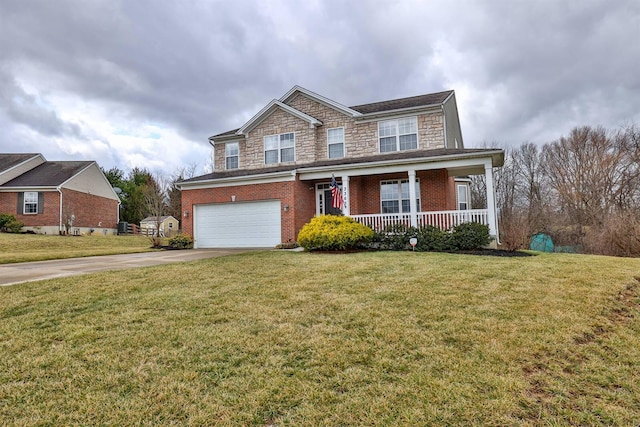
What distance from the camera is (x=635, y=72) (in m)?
21.0

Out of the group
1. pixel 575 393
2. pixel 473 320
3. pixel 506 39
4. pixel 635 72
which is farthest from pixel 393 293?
pixel 635 72

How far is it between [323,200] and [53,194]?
20659 millimetres

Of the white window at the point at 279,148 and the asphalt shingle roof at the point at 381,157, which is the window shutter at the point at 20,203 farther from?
the white window at the point at 279,148

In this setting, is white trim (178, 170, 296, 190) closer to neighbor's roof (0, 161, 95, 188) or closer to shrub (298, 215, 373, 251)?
shrub (298, 215, 373, 251)

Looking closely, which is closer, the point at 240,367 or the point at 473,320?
the point at 240,367

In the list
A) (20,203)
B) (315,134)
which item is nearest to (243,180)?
(315,134)

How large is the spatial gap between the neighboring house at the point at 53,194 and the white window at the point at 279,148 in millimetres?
16227

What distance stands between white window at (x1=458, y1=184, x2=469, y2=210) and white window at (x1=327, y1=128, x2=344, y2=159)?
8.15m

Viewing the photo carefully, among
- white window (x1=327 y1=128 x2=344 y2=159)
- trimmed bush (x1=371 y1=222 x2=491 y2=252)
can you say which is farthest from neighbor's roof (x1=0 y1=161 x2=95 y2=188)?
trimmed bush (x1=371 y1=222 x2=491 y2=252)

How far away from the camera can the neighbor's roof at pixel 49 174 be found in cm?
2419

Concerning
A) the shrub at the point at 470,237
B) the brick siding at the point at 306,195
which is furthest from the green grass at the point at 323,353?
the brick siding at the point at 306,195

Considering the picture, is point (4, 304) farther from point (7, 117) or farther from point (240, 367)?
point (7, 117)

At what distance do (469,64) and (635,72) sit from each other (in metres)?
12.3

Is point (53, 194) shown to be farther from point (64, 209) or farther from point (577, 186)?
point (577, 186)
